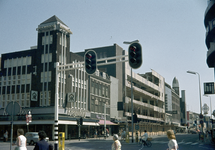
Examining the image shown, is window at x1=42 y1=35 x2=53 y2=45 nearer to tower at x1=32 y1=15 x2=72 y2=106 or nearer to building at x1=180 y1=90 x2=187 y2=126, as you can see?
tower at x1=32 y1=15 x2=72 y2=106

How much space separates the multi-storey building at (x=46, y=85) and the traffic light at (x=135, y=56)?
31592 mm

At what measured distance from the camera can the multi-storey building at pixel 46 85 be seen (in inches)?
1767

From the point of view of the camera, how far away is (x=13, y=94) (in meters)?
49.0

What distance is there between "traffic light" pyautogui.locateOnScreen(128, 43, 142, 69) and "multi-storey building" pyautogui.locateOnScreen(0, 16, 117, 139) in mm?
31592

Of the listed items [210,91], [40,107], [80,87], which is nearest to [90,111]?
[80,87]

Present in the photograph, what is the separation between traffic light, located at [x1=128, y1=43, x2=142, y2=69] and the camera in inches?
504

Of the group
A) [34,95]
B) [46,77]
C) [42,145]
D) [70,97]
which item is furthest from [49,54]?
[42,145]

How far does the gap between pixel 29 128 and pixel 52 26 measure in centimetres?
1718

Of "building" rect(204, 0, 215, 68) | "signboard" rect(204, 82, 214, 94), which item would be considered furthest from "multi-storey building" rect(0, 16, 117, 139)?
"signboard" rect(204, 82, 214, 94)

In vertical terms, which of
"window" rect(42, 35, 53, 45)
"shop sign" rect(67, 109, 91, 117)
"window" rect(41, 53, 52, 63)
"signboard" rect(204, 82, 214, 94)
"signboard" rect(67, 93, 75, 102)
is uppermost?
"window" rect(42, 35, 53, 45)

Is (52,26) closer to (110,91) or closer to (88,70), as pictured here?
(110,91)

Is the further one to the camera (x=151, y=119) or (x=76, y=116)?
(x=151, y=119)

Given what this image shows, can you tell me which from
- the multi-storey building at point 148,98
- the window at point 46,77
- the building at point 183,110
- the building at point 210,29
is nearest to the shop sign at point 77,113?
the window at point 46,77

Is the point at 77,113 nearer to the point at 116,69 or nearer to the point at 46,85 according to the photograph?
the point at 46,85
